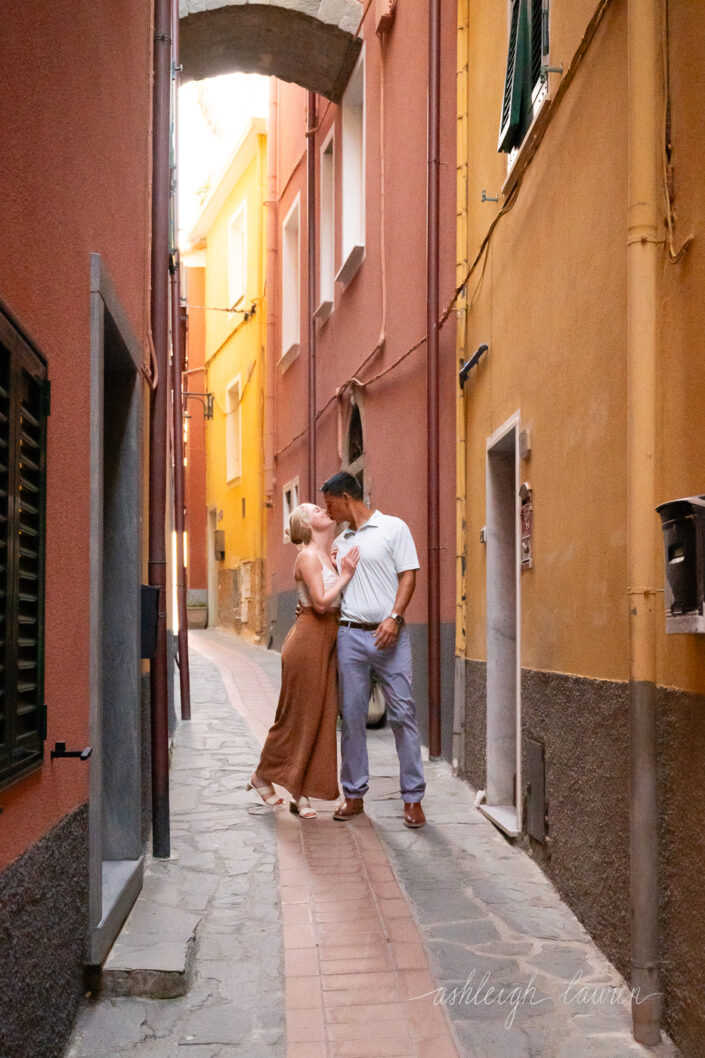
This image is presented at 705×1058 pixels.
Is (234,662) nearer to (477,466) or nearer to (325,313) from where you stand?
(325,313)

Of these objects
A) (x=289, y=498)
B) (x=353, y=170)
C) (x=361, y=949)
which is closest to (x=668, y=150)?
(x=361, y=949)

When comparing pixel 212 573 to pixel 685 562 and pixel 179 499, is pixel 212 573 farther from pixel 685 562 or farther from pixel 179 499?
pixel 685 562

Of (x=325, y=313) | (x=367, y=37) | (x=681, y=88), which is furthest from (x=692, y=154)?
(x=325, y=313)

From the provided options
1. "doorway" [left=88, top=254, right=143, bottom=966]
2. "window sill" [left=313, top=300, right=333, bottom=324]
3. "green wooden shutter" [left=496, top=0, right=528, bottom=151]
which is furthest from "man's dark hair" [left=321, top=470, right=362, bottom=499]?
Result: "window sill" [left=313, top=300, right=333, bottom=324]

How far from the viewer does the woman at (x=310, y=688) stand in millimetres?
6164

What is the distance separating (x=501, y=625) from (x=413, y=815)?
1.27m

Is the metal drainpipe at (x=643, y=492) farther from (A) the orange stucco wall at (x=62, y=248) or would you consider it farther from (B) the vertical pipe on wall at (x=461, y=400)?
(B) the vertical pipe on wall at (x=461, y=400)

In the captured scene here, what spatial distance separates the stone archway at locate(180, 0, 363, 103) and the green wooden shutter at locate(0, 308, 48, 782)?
29.4 feet

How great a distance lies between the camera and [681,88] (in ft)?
11.8

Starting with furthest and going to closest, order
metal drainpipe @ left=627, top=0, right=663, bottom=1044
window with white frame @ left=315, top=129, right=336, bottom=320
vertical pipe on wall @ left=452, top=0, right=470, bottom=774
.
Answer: window with white frame @ left=315, top=129, right=336, bottom=320
vertical pipe on wall @ left=452, top=0, right=470, bottom=774
metal drainpipe @ left=627, top=0, right=663, bottom=1044

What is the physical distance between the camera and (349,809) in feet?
20.1

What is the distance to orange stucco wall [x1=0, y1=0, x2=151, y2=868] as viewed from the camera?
2754 mm

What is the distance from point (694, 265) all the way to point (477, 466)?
3.83 metres

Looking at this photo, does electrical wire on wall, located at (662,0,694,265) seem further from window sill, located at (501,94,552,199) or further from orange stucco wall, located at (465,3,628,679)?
window sill, located at (501,94,552,199)
